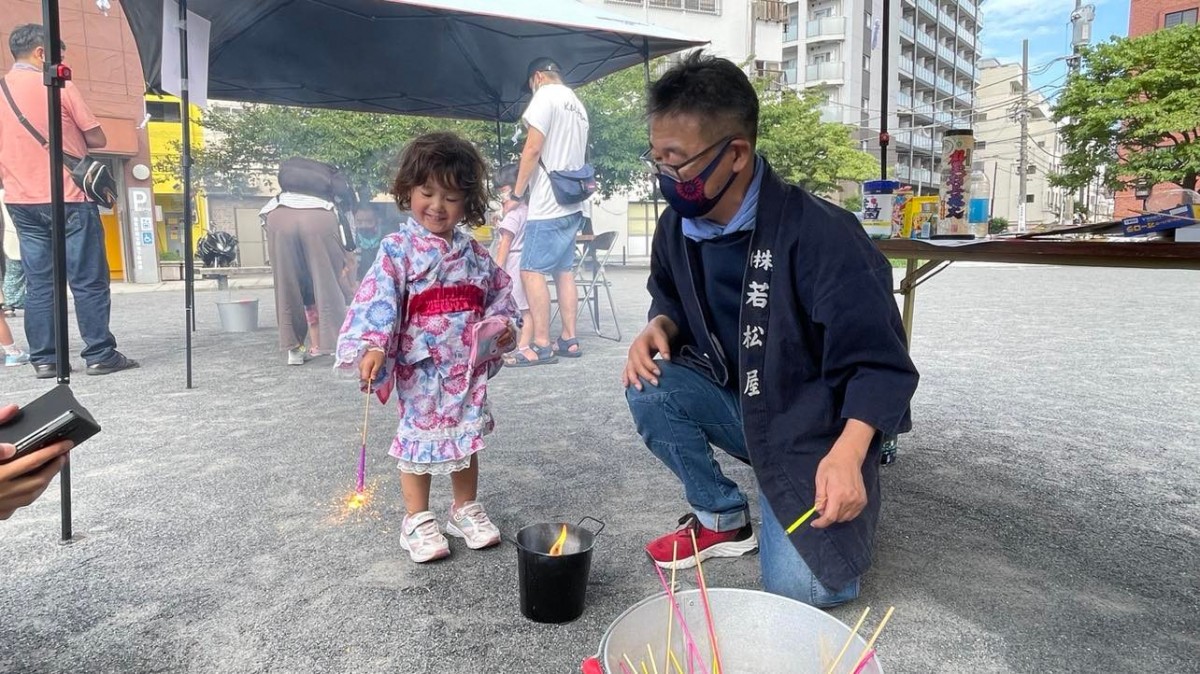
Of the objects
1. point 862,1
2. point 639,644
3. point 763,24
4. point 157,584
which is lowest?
point 157,584

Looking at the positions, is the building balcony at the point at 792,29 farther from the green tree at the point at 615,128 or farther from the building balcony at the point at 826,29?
the green tree at the point at 615,128

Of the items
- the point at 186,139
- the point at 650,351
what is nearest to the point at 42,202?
the point at 186,139

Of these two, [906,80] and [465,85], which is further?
[906,80]

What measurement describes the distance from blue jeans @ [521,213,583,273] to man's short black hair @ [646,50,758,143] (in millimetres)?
3118

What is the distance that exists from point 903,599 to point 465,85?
5580mm

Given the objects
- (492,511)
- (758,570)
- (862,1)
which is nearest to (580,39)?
(492,511)

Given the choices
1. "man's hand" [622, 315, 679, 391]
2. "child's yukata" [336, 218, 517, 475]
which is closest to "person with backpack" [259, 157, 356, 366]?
"child's yukata" [336, 218, 517, 475]

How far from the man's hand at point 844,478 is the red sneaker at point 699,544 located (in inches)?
23.3

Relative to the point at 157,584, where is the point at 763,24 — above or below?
above

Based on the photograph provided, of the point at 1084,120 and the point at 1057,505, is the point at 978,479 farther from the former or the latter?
the point at 1084,120

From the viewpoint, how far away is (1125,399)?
11.3 feet

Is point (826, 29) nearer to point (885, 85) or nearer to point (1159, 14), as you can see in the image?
point (1159, 14)

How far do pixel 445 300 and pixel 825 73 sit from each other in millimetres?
37469

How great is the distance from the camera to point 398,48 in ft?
17.2
